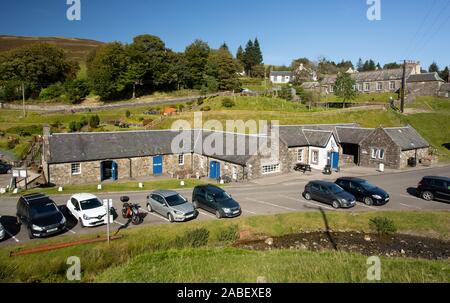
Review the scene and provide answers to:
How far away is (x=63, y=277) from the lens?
15.1 metres

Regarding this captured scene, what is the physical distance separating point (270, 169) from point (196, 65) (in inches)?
2176

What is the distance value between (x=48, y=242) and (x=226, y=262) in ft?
32.5

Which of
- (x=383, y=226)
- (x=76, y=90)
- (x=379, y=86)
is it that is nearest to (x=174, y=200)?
(x=383, y=226)

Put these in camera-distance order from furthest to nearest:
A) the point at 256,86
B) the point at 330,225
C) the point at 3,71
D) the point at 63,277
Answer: the point at 256,86, the point at 3,71, the point at 330,225, the point at 63,277

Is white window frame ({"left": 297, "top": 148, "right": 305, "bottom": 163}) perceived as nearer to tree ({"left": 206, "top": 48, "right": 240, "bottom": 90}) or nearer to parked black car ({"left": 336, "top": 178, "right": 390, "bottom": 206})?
parked black car ({"left": 336, "top": 178, "right": 390, "bottom": 206})

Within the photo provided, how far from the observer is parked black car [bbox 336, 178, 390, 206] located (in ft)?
82.5

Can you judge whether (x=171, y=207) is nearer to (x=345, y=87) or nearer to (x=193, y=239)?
(x=193, y=239)

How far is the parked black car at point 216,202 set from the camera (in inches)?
880

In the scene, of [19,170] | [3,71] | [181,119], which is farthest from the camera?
[3,71]

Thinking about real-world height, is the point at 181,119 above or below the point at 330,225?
above

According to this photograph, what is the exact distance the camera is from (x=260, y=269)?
1355cm
